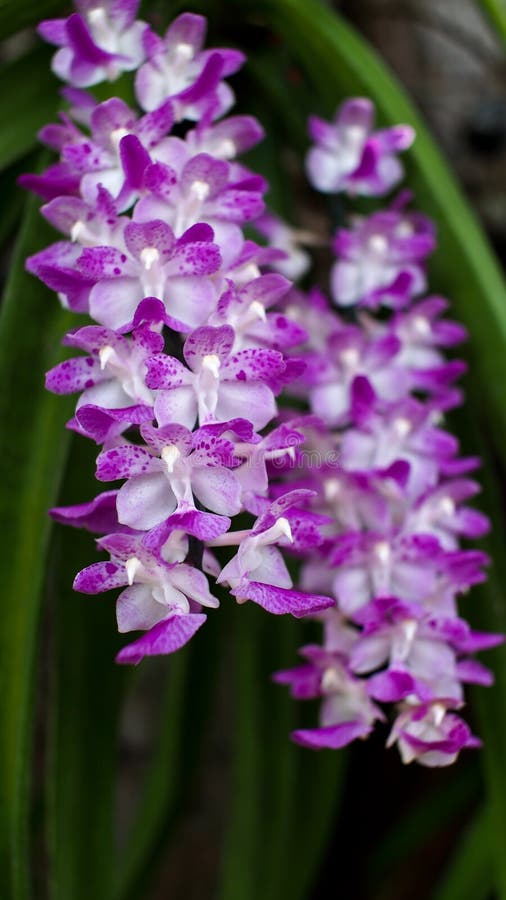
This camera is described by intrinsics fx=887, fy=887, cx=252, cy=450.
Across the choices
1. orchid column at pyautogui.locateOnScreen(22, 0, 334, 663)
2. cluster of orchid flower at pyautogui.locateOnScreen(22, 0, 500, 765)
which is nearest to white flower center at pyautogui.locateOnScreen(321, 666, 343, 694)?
cluster of orchid flower at pyautogui.locateOnScreen(22, 0, 500, 765)

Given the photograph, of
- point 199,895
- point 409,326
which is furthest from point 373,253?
point 199,895

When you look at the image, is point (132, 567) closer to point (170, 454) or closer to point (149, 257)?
point (170, 454)

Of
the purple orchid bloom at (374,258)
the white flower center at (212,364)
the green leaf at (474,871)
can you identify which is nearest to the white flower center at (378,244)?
the purple orchid bloom at (374,258)

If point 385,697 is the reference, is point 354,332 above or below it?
above

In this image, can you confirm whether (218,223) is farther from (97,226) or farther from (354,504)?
(354,504)

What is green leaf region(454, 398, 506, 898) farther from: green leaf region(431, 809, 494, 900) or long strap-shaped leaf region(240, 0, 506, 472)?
green leaf region(431, 809, 494, 900)

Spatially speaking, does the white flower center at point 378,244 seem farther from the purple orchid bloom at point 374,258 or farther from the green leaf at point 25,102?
the green leaf at point 25,102

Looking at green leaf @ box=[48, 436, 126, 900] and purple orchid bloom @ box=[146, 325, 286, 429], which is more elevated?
purple orchid bloom @ box=[146, 325, 286, 429]
